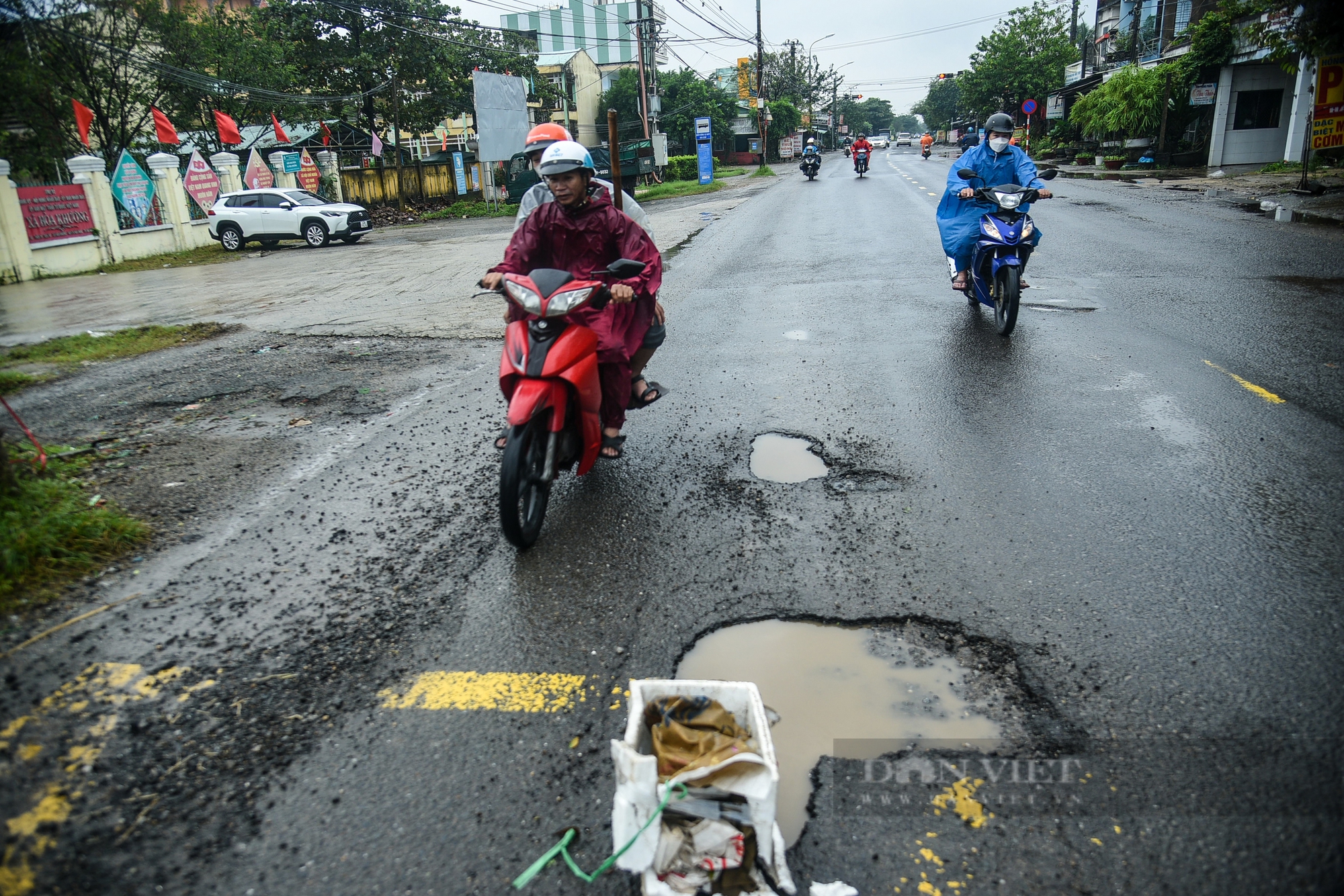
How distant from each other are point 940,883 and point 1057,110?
50.2 meters

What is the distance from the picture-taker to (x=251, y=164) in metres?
24.9

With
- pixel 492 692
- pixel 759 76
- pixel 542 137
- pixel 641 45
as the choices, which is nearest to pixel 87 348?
pixel 542 137

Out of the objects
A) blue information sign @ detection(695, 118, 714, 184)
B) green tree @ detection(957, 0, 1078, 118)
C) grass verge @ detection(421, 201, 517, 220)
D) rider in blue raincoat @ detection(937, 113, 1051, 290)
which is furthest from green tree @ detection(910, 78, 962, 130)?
rider in blue raincoat @ detection(937, 113, 1051, 290)

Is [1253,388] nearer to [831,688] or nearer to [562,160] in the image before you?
[831,688]

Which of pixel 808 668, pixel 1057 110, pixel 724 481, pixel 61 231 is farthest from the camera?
pixel 1057 110

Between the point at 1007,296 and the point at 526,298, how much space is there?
4.89 meters

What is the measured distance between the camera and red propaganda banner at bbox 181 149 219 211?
21453 millimetres

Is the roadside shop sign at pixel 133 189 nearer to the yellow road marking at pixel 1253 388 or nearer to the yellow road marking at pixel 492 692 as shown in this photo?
the yellow road marking at pixel 492 692

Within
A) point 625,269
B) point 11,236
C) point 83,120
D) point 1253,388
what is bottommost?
point 1253,388

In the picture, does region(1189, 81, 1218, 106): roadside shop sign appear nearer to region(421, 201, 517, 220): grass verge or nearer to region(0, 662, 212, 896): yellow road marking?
region(421, 201, 517, 220): grass verge

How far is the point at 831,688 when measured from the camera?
2.83 meters

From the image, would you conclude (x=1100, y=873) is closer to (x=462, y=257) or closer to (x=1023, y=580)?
(x=1023, y=580)

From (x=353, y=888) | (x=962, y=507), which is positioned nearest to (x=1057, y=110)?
(x=962, y=507)

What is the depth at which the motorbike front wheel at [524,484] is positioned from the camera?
359 cm
